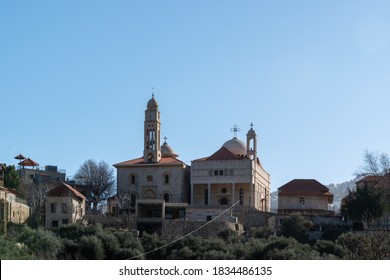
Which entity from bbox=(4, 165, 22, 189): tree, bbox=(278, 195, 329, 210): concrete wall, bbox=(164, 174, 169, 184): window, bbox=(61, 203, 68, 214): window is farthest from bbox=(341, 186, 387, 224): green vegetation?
bbox=(4, 165, 22, 189): tree

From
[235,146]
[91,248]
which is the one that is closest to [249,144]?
[235,146]

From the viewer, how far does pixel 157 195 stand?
2426 inches

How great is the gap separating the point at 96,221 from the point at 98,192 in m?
13.5

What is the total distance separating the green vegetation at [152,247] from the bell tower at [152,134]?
662 inches

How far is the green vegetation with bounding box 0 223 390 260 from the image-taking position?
35062mm

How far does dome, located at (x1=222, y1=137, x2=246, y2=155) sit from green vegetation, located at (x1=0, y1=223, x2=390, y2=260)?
57.6 ft

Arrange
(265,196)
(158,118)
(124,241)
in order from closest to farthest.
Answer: (124,241) < (158,118) < (265,196)

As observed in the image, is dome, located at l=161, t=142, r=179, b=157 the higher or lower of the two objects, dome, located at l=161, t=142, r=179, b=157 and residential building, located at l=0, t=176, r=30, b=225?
the higher

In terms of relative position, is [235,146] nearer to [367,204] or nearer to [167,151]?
[167,151]

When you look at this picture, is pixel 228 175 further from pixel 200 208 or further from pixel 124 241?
pixel 124 241

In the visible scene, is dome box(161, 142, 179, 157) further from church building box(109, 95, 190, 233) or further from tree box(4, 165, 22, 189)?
tree box(4, 165, 22, 189)

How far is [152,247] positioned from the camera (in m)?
43.2
